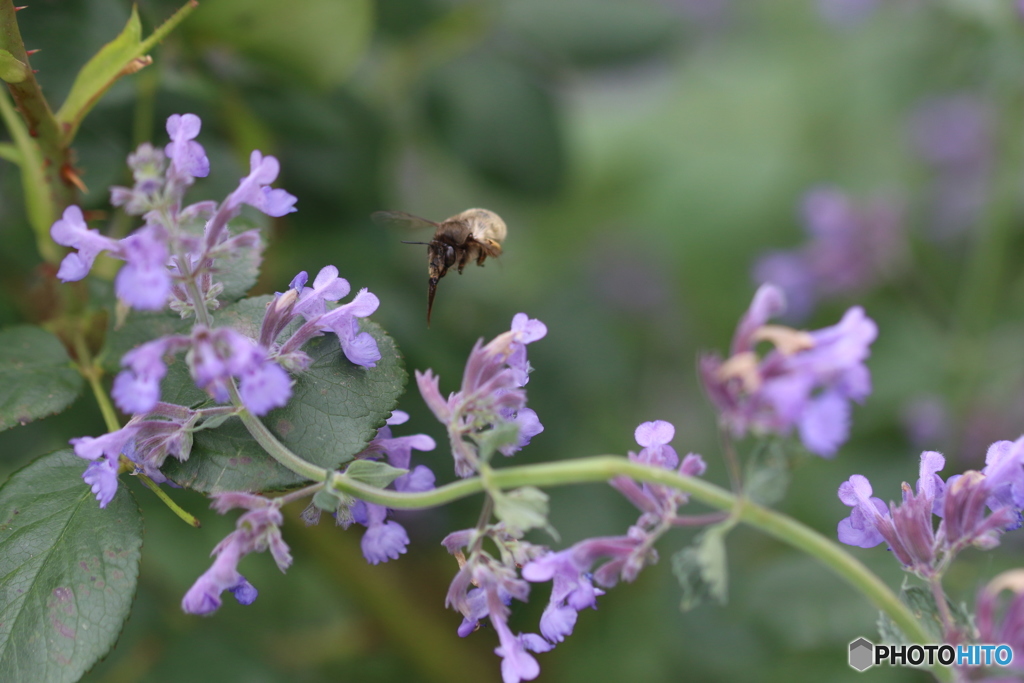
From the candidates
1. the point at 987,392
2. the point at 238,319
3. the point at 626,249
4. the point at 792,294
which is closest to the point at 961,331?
the point at 987,392

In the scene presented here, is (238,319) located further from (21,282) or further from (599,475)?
(21,282)

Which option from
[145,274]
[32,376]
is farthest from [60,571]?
[145,274]

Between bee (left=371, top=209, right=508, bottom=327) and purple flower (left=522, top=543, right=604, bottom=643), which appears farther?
bee (left=371, top=209, right=508, bottom=327)

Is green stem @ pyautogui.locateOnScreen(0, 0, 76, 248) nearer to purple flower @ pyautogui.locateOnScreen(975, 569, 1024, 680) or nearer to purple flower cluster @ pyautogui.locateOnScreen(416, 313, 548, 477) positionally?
purple flower cluster @ pyautogui.locateOnScreen(416, 313, 548, 477)

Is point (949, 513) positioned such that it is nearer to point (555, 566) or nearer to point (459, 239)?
point (555, 566)

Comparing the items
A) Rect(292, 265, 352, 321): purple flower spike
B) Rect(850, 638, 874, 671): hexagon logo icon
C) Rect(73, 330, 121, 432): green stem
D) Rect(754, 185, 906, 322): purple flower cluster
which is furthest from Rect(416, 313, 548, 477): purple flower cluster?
Rect(754, 185, 906, 322): purple flower cluster

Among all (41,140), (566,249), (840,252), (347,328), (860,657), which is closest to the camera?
(347,328)

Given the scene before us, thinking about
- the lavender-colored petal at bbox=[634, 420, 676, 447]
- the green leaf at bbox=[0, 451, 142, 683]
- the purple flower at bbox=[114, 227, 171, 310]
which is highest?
the purple flower at bbox=[114, 227, 171, 310]
